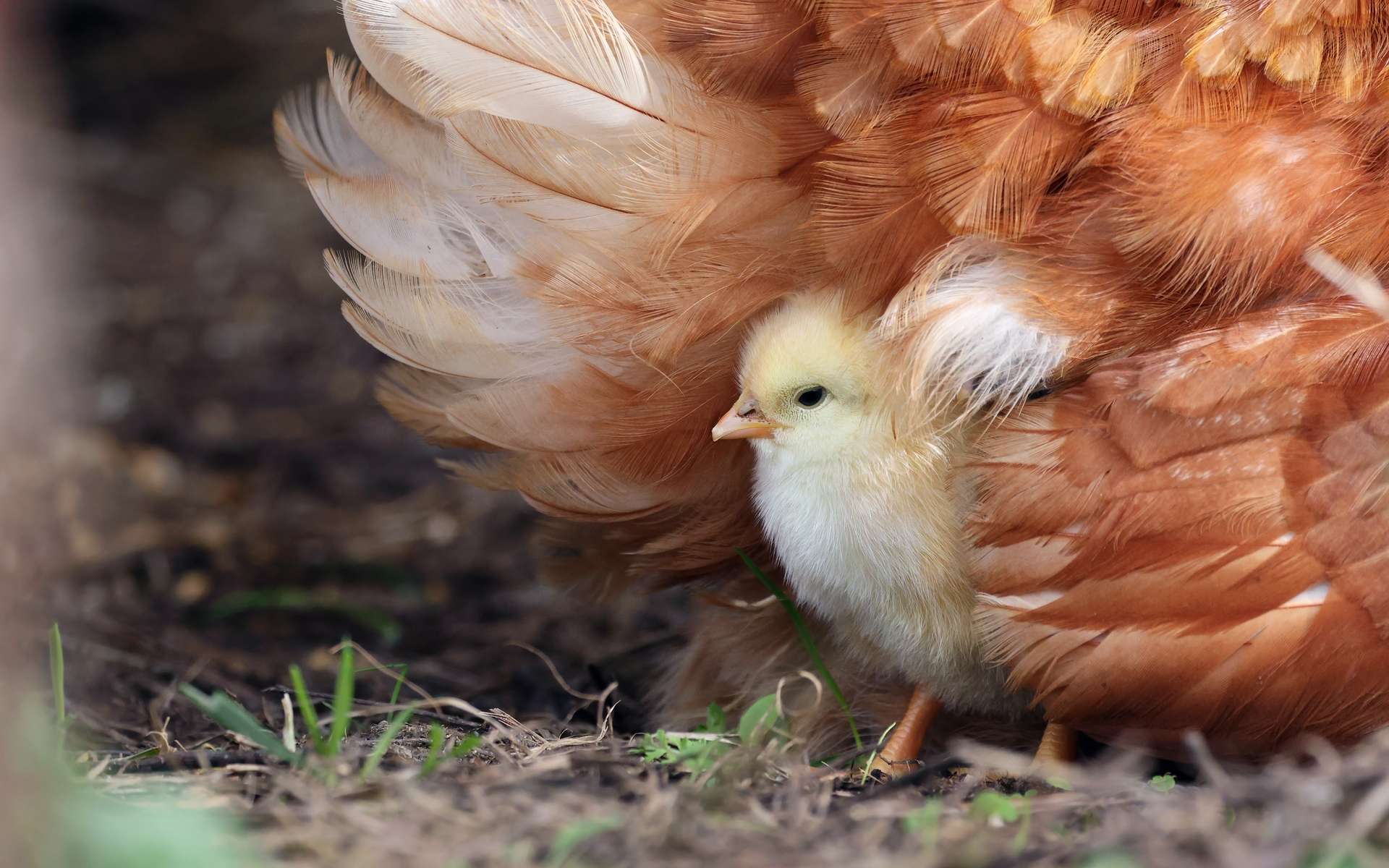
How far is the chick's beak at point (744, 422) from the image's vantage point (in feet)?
6.16

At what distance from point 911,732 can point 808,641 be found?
0.20 m

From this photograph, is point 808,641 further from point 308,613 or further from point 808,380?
point 308,613

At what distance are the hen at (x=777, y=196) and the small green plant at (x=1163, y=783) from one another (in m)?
0.50

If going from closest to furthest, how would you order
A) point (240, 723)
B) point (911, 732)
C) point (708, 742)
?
point (240, 723), point (708, 742), point (911, 732)

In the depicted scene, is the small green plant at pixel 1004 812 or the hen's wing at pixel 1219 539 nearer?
the small green plant at pixel 1004 812

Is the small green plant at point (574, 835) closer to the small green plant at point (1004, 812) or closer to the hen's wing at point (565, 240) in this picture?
the small green plant at point (1004, 812)

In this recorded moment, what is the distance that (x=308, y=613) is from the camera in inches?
114

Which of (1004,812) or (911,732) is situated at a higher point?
(1004,812)

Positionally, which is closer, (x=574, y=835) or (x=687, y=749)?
(x=574, y=835)

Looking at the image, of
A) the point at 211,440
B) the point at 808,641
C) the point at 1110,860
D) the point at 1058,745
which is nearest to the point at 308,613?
the point at 211,440

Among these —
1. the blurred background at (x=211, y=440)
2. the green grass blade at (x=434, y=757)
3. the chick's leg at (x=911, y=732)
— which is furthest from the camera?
the blurred background at (x=211, y=440)

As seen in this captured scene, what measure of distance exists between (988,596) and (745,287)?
0.53 meters

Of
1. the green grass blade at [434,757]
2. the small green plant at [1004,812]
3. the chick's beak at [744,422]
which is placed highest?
the chick's beak at [744,422]

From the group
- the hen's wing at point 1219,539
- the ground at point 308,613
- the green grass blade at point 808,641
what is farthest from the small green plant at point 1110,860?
the green grass blade at point 808,641
